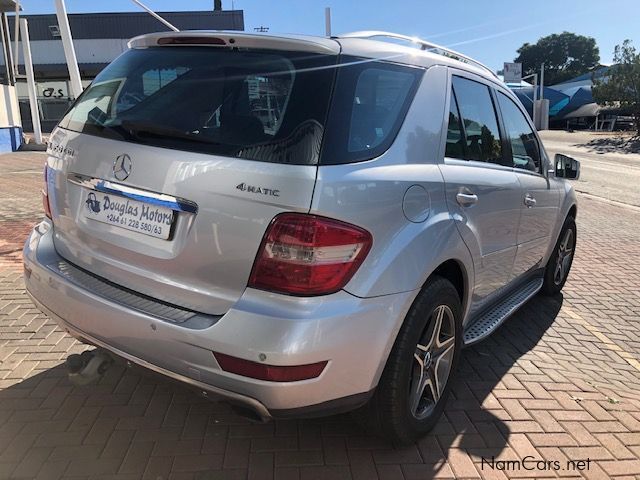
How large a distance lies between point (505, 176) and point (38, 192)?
29.0ft

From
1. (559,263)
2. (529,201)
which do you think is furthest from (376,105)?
(559,263)

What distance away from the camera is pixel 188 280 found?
2.22 meters

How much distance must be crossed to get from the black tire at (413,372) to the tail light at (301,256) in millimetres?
522

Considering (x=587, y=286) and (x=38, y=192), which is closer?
(x=587, y=286)

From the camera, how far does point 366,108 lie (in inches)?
93.0

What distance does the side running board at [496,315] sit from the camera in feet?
10.7

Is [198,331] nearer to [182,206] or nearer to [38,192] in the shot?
[182,206]

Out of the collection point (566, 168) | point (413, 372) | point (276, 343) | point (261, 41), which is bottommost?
point (413, 372)

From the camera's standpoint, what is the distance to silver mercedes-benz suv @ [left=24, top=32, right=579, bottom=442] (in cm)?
206

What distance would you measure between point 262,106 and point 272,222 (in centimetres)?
53

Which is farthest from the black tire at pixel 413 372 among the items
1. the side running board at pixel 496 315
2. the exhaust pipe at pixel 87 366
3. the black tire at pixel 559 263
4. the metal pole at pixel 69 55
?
the metal pole at pixel 69 55

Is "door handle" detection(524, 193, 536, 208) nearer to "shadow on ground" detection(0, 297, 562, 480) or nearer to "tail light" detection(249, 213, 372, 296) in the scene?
"shadow on ground" detection(0, 297, 562, 480)

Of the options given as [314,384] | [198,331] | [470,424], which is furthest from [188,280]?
[470,424]

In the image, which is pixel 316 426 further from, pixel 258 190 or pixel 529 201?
pixel 529 201
